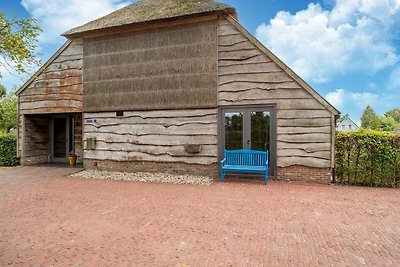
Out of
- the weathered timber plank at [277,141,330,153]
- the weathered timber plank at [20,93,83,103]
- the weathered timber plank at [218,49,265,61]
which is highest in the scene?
the weathered timber plank at [218,49,265,61]

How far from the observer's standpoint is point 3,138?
12.3m

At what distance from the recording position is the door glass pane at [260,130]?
27.9ft

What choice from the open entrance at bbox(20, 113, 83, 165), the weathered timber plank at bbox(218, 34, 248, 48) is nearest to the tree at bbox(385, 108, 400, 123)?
the weathered timber plank at bbox(218, 34, 248, 48)

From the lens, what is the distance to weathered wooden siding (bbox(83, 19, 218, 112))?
8992 millimetres

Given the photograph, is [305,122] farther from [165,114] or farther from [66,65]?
[66,65]

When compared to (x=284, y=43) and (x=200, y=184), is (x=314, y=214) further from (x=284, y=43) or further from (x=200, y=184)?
(x=284, y=43)

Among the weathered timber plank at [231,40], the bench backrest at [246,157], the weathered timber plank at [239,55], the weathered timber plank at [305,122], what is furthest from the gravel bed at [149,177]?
the weathered timber plank at [231,40]

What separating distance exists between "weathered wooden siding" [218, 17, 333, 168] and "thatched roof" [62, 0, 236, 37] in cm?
79

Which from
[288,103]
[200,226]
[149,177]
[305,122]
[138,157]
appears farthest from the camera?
[138,157]

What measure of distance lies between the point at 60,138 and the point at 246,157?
10.4 metres

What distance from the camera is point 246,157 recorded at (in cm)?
850

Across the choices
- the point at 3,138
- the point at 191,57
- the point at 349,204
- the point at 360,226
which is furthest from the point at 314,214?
the point at 3,138

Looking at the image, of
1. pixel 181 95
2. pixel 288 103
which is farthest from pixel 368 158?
pixel 181 95

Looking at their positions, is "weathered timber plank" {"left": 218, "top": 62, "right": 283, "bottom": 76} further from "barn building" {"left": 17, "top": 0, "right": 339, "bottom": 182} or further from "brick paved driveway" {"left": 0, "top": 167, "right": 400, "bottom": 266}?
"brick paved driveway" {"left": 0, "top": 167, "right": 400, "bottom": 266}
